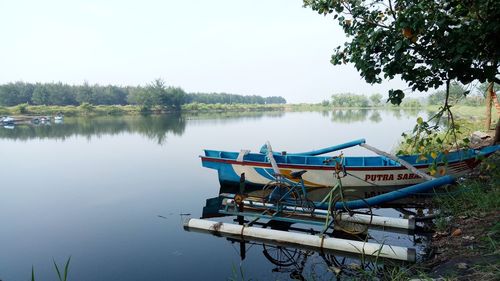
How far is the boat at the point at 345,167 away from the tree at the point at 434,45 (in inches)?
206

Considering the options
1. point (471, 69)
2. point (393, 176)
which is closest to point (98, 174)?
point (393, 176)

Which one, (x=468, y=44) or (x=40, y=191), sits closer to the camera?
(x=468, y=44)

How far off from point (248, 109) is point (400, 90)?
94650 millimetres

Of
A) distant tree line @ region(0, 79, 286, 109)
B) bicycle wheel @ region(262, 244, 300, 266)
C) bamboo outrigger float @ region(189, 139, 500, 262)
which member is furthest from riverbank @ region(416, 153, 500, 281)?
distant tree line @ region(0, 79, 286, 109)

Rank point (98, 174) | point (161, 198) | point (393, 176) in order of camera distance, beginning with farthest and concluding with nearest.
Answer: point (98, 174) → point (161, 198) → point (393, 176)

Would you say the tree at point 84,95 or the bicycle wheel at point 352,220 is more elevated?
the tree at point 84,95

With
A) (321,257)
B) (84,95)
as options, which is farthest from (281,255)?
(84,95)

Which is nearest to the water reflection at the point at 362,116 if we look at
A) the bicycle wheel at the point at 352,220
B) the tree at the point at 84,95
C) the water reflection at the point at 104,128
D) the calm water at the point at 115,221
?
the water reflection at the point at 104,128

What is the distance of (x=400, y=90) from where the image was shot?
4492mm

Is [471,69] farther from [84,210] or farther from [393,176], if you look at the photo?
[84,210]

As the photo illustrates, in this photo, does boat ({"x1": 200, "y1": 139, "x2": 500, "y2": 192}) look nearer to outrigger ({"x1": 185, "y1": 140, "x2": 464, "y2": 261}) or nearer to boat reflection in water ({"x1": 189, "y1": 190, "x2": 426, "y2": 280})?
outrigger ({"x1": 185, "y1": 140, "x2": 464, "y2": 261})

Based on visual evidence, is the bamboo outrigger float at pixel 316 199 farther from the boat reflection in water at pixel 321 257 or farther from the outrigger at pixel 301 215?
the boat reflection in water at pixel 321 257

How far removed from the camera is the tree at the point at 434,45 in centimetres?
386

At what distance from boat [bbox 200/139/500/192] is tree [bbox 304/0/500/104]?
206 inches
